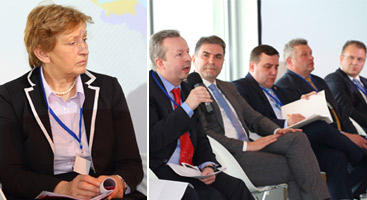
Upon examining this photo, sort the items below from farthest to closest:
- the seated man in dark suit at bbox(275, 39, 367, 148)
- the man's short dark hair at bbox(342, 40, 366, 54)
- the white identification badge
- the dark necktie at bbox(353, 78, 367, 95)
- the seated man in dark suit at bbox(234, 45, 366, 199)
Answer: the man's short dark hair at bbox(342, 40, 366, 54), the dark necktie at bbox(353, 78, 367, 95), the seated man in dark suit at bbox(275, 39, 367, 148), the seated man in dark suit at bbox(234, 45, 366, 199), the white identification badge

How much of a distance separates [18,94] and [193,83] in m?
1.85

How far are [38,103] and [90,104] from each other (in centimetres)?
20

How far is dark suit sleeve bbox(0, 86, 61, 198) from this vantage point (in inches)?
68.3

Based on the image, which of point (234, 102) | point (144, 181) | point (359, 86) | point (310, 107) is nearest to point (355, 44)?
point (359, 86)

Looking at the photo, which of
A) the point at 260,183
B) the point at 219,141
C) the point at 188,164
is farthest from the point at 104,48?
the point at 260,183

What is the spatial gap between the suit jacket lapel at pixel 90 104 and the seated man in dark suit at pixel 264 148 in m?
1.84

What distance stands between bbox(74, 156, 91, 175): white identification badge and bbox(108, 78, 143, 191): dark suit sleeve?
123mm

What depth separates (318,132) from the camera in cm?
461

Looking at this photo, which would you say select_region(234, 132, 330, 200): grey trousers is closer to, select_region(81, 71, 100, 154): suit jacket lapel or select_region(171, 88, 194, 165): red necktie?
select_region(171, 88, 194, 165): red necktie

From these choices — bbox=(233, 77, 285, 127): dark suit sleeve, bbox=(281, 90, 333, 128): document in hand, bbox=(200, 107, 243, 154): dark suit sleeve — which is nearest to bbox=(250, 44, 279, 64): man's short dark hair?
bbox=(233, 77, 285, 127): dark suit sleeve

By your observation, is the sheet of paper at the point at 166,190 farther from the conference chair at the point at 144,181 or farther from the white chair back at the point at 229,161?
the white chair back at the point at 229,161

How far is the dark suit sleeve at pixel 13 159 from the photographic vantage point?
1.74 meters

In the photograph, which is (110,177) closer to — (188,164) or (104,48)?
(104,48)

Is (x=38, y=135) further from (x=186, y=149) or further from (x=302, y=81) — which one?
(x=302, y=81)
